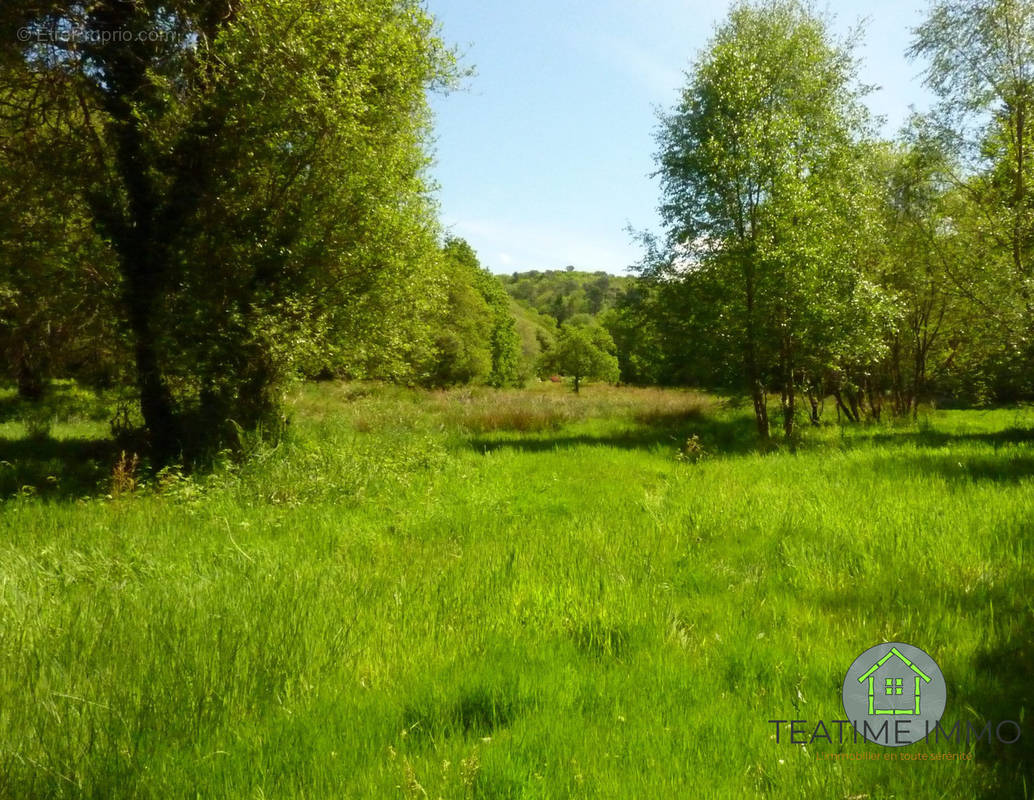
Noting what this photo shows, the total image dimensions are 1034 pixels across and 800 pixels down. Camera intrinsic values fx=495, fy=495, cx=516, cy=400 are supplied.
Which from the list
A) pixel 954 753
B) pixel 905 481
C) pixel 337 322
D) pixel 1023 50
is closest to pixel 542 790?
pixel 954 753

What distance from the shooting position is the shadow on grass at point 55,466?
7.12 meters

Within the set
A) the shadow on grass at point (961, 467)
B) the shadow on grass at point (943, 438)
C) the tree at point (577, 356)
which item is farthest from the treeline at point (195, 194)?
the tree at point (577, 356)

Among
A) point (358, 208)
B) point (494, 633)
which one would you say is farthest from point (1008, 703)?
point (358, 208)

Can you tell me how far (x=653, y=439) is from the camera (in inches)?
527

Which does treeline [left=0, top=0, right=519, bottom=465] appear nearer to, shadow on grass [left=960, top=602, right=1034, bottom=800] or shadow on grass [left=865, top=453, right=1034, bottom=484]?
shadow on grass [left=960, top=602, right=1034, bottom=800]

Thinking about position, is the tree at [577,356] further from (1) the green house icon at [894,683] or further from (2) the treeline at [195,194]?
(1) the green house icon at [894,683]

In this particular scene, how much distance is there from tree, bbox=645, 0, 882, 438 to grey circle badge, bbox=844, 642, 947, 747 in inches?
407

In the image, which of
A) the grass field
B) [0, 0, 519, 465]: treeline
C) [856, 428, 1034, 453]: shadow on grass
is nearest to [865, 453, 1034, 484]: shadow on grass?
the grass field

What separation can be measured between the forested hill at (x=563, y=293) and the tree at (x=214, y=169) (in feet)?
281

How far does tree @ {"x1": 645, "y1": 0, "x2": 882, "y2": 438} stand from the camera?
38.4ft

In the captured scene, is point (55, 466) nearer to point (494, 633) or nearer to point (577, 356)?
point (494, 633)

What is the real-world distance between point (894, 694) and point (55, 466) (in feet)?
36.8

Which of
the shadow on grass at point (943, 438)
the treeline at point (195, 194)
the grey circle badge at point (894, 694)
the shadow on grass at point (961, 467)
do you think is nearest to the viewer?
the grey circle badge at point (894, 694)

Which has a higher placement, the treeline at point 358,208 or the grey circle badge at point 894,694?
the treeline at point 358,208
